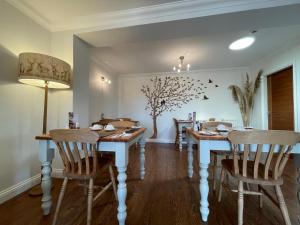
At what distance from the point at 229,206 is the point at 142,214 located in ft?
2.96

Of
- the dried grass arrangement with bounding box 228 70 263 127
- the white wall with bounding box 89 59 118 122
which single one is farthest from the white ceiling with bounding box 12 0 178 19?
the dried grass arrangement with bounding box 228 70 263 127

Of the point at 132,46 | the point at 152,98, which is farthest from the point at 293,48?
the point at 152,98

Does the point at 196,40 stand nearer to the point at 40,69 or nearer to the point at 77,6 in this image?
the point at 77,6

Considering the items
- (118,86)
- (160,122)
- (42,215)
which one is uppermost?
(118,86)

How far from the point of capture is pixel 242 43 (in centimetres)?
290

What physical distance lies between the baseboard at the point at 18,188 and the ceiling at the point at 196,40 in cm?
210

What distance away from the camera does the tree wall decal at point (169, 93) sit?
475 centimetres

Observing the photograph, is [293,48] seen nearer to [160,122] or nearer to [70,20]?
[160,122]

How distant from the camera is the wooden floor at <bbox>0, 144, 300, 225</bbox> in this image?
4.26ft

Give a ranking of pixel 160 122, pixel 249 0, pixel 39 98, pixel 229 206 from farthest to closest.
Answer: pixel 160 122, pixel 39 98, pixel 249 0, pixel 229 206

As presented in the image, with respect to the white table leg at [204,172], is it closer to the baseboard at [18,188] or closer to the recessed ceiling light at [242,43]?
the baseboard at [18,188]

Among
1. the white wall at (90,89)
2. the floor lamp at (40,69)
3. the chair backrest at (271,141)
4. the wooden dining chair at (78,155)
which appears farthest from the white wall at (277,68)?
the floor lamp at (40,69)

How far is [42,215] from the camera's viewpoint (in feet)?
4.48

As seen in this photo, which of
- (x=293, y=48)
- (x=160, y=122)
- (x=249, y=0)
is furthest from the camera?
(x=160, y=122)
